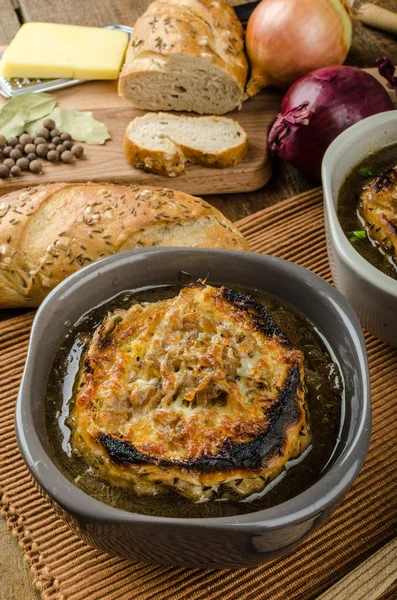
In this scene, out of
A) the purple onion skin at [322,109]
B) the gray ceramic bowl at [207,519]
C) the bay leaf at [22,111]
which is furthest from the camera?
the bay leaf at [22,111]

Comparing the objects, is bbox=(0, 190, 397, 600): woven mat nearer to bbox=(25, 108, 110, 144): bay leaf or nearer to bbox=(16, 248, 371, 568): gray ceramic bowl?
bbox=(16, 248, 371, 568): gray ceramic bowl

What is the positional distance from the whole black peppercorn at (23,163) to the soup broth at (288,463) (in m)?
1.63

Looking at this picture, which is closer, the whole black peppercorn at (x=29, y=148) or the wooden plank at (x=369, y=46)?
the whole black peppercorn at (x=29, y=148)

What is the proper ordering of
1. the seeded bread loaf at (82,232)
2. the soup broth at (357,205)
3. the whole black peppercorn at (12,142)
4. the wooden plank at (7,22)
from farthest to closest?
the wooden plank at (7,22), the whole black peppercorn at (12,142), the seeded bread loaf at (82,232), the soup broth at (357,205)

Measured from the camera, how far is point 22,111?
3.95 meters

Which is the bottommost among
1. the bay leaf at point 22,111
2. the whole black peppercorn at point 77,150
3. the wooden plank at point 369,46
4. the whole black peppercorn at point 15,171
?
the wooden plank at point 369,46

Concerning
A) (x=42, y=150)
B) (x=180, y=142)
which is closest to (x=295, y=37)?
(x=180, y=142)

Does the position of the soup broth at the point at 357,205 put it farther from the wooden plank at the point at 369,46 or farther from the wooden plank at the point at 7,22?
the wooden plank at the point at 7,22

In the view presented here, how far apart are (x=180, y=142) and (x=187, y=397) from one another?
209cm

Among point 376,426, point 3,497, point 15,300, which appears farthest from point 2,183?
point 376,426

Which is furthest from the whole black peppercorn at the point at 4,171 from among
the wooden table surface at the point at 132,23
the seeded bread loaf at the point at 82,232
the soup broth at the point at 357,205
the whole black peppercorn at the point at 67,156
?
the soup broth at the point at 357,205

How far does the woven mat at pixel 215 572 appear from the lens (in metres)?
2.19

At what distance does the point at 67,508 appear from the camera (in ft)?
5.69

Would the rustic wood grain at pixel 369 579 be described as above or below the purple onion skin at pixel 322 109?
below
